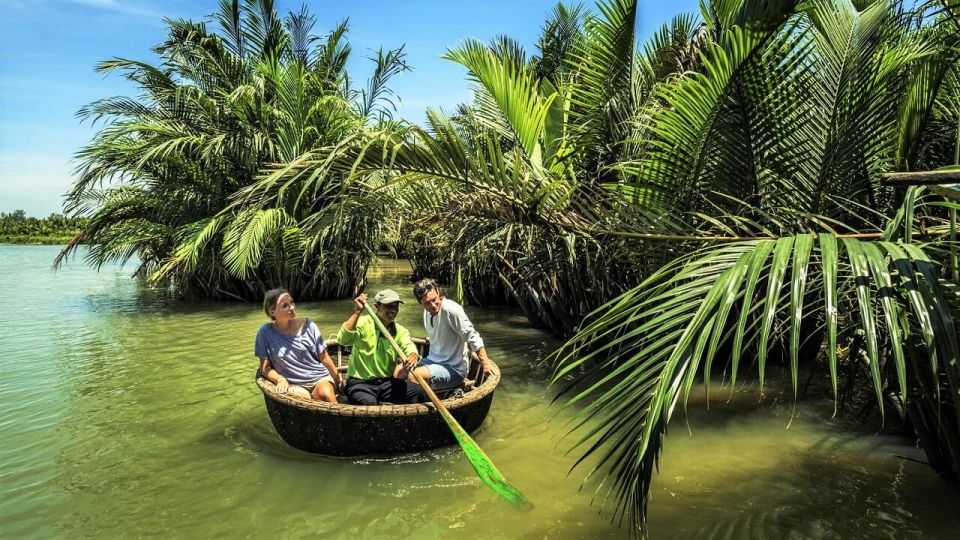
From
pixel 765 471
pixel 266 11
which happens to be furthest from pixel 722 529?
pixel 266 11

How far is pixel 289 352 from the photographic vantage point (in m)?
4.86

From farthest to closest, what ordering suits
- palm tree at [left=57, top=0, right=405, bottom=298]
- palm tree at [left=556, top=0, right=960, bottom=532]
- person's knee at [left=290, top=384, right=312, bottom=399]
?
palm tree at [left=57, top=0, right=405, bottom=298], person's knee at [left=290, top=384, right=312, bottom=399], palm tree at [left=556, top=0, right=960, bottom=532]

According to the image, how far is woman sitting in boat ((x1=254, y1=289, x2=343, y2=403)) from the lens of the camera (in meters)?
4.78

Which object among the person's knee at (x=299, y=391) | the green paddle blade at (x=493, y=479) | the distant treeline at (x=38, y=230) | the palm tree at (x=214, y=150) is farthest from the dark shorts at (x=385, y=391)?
the distant treeline at (x=38, y=230)

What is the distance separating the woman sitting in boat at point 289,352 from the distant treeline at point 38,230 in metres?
47.2

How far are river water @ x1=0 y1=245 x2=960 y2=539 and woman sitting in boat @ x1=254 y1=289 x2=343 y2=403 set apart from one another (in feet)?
1.65

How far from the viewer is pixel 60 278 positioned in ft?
61.4

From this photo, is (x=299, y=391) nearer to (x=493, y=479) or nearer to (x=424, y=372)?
(x=424, y=372)

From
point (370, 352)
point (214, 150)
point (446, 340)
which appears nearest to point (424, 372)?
point (446, 340)

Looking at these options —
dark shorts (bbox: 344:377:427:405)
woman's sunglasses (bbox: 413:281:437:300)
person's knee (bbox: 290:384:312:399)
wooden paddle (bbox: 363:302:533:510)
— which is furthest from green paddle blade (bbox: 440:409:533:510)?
person's knee (bbox: 290:384:312:399)

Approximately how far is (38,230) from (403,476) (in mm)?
53001

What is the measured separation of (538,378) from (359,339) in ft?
8.50

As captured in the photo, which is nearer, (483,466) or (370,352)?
(483,466)

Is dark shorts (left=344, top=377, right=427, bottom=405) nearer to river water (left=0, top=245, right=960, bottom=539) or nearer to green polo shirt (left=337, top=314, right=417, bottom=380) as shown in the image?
green polo shirt (left=337, top=314, right=417, bottom=380)
